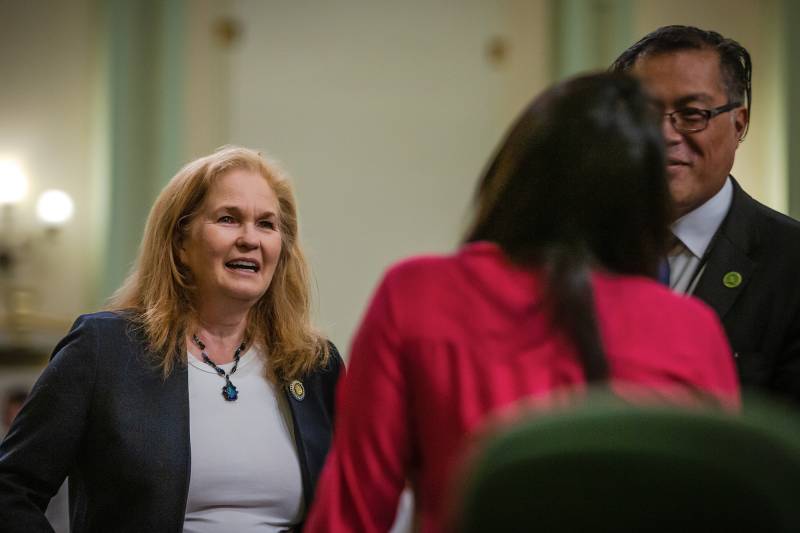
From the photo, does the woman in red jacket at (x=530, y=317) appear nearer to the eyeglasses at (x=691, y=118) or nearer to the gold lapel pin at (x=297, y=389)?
the eyeglasses at (x=691, y=118)

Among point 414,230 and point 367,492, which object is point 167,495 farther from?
point 414,230

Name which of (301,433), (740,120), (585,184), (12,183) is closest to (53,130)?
(12,183)

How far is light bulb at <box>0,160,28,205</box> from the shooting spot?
6445 mm

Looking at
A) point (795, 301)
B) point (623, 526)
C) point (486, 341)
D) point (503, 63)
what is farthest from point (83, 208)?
point (623, 526)

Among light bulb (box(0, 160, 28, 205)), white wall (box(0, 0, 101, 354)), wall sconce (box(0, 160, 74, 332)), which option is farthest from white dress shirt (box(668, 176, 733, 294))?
light bulb (box(0, 160, 28, 205))

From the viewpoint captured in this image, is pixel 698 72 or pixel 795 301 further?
pixel 698 72

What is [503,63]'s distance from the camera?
21.6 ft

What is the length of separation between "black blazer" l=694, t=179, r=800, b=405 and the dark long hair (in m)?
0.70

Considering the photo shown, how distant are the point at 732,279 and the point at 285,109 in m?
4.70

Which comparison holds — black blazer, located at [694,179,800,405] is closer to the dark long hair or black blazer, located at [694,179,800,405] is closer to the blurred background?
the dark long hair

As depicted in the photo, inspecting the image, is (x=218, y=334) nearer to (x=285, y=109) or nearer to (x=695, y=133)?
(x=695, y=133)

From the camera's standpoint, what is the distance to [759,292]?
211 cm

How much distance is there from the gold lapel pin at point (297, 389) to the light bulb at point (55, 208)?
13.8 ft

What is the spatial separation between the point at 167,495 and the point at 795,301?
4.15ft
